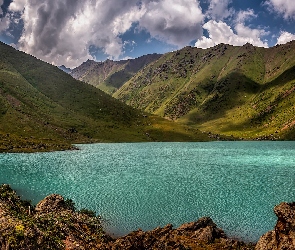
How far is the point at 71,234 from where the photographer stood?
23594 millimetres

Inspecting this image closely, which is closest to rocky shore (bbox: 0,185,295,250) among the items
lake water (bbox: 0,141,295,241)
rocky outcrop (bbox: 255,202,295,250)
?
rocky outcrop (bbox: 255,202,295,250)

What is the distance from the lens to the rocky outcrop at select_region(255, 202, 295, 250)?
24641mm

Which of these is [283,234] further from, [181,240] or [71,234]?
[71,234]

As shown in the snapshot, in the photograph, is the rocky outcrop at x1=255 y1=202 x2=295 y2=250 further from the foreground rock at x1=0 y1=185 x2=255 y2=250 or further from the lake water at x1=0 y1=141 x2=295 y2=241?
the lake water at x1=0 y1=141 x2=295 y2=241

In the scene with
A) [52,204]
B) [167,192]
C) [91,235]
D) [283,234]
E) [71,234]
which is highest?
[71,234]

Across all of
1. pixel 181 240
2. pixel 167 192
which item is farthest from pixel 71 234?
pixel 167 192

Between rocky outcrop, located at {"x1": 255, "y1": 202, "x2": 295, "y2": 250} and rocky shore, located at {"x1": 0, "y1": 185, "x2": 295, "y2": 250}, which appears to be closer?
rocky shore, located at {"x1": 0, "y1": 185, "x2": 295, "y2": 250}

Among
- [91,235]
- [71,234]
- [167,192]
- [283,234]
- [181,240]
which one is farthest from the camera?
[167,192]

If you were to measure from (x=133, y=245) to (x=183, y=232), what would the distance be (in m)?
10.5

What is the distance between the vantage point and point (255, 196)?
59.3 m

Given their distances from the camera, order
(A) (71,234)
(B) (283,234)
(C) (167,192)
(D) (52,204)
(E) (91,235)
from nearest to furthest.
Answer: (A) (71,234)
(B) (283,234)
(E) (91,235)
(D) (52,204)
(C) (167,192)

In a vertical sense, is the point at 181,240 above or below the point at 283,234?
below

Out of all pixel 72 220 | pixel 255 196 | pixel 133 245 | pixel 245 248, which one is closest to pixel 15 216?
pixel 72 220

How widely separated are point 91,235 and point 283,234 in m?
17.3
